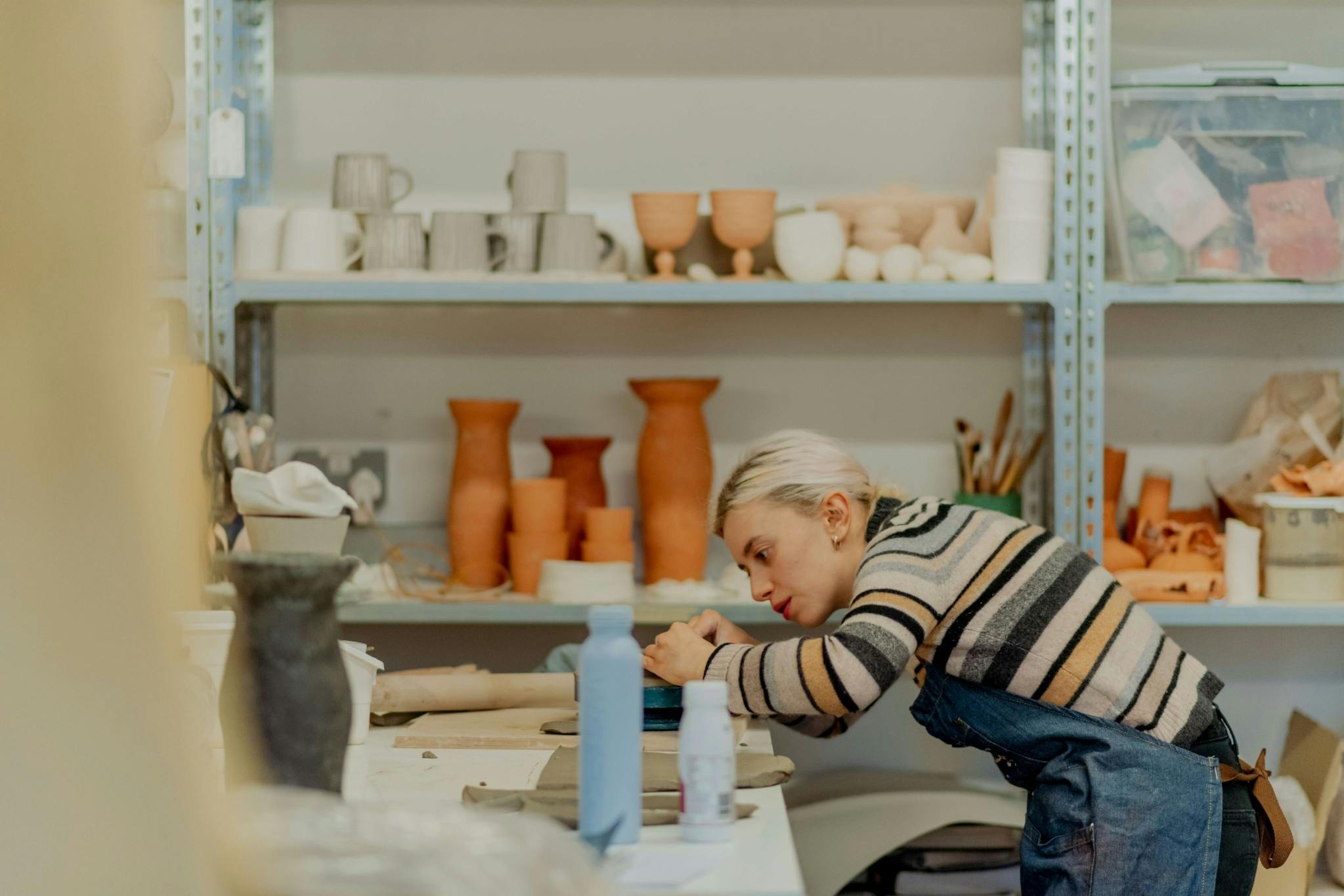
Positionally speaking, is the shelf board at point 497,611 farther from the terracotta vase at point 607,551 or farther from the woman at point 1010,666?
the woman at point 1010,666

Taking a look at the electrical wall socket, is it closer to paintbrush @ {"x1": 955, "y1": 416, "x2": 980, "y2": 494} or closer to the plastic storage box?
paintbrush @ {"x1": 955, "y1": 416, "x2": 980, "y2": 494}

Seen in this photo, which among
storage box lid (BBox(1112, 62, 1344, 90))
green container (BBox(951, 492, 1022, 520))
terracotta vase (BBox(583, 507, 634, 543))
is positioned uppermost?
storage box lid (BBox(1112, 62, 1344, 90))

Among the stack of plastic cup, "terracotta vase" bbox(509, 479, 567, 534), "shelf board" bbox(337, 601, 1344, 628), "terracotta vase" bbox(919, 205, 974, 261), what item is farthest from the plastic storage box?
"terracotta vase" bbox(509, 479, 567, 534)

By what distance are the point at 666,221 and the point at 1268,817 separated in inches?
50.5

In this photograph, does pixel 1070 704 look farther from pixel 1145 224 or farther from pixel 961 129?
pixel 961 129

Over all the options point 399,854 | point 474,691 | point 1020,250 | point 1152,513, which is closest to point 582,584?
point 474,691

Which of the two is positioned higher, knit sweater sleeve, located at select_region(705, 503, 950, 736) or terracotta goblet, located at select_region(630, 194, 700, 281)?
terracotta goblet, located at select_region(630, 194, 700, 281)

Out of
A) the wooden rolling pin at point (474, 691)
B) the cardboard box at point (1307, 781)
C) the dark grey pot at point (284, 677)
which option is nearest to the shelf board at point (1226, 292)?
the cardboard box at point (1307, 781)

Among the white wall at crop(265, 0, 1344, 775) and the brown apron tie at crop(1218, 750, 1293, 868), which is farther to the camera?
the white wall at crop(265, 0, 1344, 775)

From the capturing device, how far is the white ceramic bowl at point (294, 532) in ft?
5.01

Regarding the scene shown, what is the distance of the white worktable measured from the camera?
3.44ft

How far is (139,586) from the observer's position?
0.60 m

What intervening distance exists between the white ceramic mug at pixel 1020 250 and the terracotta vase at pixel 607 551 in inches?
30.7

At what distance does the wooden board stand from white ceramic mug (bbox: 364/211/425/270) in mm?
858
